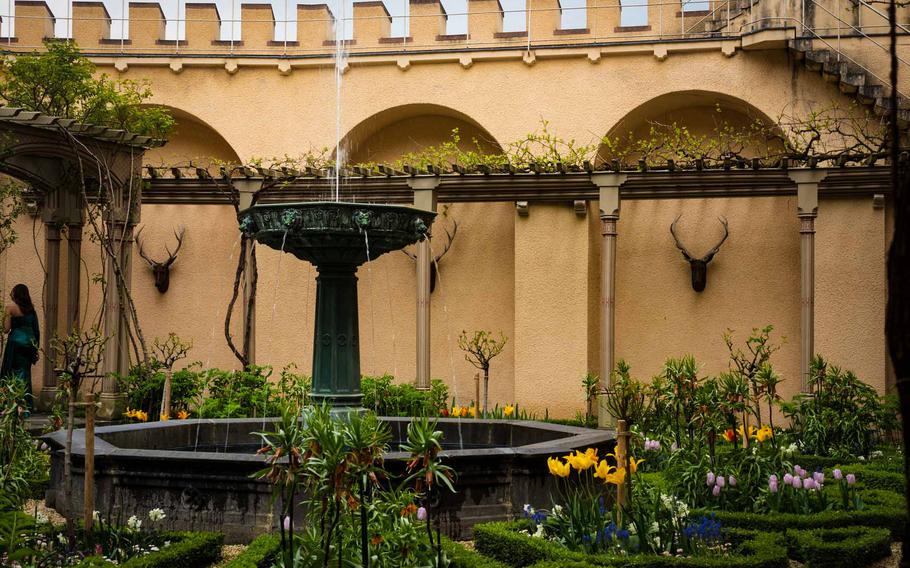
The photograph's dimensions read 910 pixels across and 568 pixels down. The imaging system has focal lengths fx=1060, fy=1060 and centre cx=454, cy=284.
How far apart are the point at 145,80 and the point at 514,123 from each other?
558cm

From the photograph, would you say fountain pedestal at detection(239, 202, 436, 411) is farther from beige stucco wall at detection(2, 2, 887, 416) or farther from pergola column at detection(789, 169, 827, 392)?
beige stucco wall at detection(2, 2, 887, 416)

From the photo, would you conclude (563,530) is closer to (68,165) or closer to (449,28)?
(68,165)

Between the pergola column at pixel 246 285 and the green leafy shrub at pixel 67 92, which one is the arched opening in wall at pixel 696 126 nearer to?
the pergola column at pixel 246 285

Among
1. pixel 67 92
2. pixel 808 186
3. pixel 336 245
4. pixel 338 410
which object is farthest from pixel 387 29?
pixel 338 410

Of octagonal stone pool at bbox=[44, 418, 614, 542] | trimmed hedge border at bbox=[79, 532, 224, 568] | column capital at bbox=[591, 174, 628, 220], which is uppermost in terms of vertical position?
column capital at bbox=[591, 174, 628, 220]

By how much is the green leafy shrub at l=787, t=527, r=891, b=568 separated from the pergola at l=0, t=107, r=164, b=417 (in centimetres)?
801

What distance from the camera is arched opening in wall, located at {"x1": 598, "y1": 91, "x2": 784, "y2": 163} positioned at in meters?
15.3

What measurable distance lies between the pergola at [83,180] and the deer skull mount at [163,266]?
3.00 meters

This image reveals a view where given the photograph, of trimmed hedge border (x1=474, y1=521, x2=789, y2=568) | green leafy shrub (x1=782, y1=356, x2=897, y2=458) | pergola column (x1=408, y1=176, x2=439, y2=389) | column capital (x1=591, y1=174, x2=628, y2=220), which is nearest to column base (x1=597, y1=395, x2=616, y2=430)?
pergola column (x1=408, y1=176, x2=439, y2=389)

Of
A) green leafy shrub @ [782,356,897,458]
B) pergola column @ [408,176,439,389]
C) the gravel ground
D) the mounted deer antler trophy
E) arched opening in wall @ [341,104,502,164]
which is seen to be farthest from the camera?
arched opening in wall @ [341,104,502,164]

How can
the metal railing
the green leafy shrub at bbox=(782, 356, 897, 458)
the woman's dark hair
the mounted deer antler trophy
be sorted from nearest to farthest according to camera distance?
the green leafy shrub at bbox=(782, 356, 897, 458), the woman's dark hair, the metal railing, the mounted deer antler trophy

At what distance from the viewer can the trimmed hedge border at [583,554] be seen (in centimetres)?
561

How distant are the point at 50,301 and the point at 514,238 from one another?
6662 mm

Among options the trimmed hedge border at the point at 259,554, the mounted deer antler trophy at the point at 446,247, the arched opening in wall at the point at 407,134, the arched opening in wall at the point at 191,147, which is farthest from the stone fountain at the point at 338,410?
the arched opening in wall at the point at 191,147
